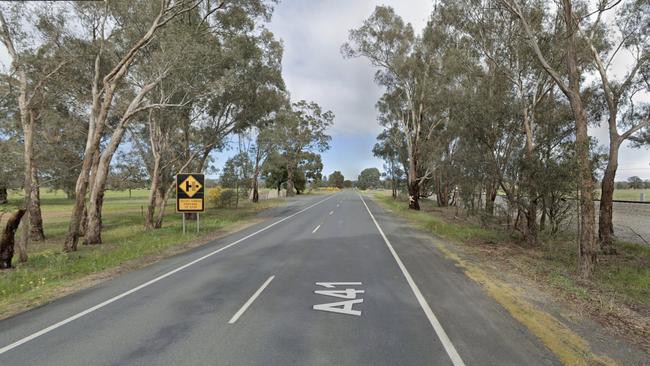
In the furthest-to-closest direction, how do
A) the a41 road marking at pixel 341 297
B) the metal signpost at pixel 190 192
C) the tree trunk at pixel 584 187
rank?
the metal signpost at pixel 190 192 < the tree trunk at pixel 584 187 < the a41 road marking at pixel 341 297

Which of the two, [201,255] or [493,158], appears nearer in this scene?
[201,255]

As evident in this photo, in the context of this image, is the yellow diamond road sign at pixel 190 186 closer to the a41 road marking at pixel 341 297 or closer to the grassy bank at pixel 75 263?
the grassy bank at pixel 75 263

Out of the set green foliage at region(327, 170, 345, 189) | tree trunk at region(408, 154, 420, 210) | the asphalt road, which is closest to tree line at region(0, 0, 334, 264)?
the asphalt road

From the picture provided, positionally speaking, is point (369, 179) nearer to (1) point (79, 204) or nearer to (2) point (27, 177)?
(1) point (79, 204)

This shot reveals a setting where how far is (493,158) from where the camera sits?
47.2 feet

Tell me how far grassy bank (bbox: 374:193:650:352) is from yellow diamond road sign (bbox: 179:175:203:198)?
11.9 meters

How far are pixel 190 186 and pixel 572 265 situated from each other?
15767mm

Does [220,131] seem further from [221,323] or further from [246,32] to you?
[221,323]

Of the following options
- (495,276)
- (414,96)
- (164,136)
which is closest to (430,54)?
(414,96)

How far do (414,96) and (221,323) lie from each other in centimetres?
2566

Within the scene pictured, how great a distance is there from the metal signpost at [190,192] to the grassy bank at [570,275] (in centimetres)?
1163

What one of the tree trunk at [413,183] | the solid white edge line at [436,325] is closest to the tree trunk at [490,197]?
the tree trunk at [413,183]

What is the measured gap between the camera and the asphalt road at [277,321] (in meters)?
4.18

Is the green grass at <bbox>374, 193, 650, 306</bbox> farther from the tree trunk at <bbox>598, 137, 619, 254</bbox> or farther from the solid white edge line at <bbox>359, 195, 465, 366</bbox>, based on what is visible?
the solid white edge line at <bbox>359, 195, 465, 366</bbox>
